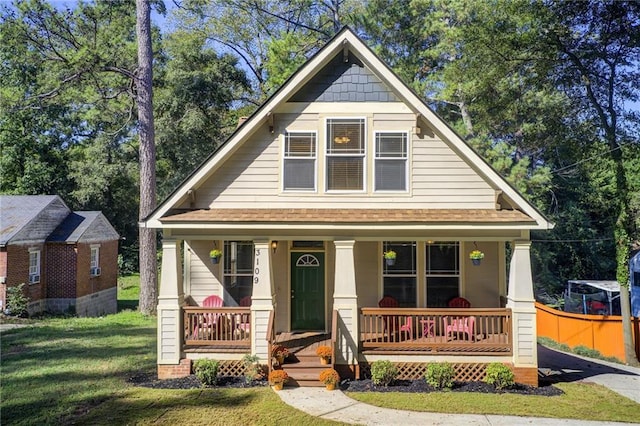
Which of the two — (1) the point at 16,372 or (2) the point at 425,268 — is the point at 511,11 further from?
(1) the point at 16,372

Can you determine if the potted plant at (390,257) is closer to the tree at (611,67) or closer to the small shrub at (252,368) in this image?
the small shrub at (252,368)

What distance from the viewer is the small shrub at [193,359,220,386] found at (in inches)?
355

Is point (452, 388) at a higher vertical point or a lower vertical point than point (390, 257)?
lower

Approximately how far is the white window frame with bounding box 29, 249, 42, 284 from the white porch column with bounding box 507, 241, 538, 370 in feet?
66.4

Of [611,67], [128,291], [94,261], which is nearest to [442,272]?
[611,67]

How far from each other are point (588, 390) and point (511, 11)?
11.5 meters

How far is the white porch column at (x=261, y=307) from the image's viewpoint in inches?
375

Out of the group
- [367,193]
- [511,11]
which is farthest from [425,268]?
[511,11]

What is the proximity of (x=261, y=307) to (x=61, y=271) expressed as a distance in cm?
1623

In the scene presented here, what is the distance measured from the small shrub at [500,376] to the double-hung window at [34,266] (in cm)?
1984

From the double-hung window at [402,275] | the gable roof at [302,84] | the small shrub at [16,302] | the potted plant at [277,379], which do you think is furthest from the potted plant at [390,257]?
the small shrub at [16,302]

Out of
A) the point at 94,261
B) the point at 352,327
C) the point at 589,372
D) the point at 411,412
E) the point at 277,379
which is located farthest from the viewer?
the point at 94,261

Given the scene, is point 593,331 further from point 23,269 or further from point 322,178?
point 23,269

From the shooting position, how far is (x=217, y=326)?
978cm
